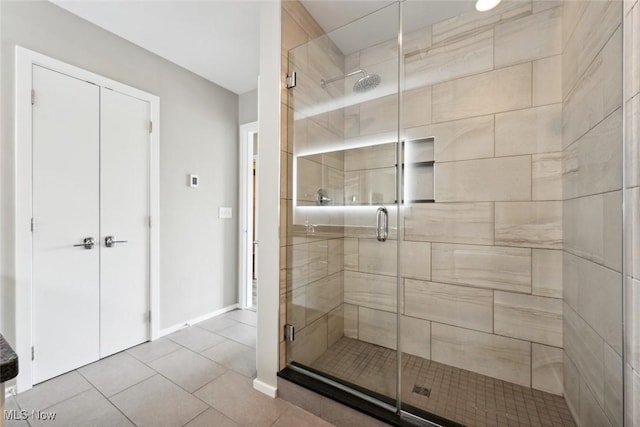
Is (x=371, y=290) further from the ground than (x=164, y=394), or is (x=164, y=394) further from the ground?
(x=371, y=290)

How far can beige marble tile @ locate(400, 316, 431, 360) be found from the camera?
2035 millimetres

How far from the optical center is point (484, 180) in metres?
1.85

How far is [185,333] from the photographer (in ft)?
8.41

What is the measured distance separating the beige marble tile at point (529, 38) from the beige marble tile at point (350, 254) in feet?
5.40

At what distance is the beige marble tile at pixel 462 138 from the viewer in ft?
6.03

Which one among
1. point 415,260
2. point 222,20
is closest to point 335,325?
point 415,260

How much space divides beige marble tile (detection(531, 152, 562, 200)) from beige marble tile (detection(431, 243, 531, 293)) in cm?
38

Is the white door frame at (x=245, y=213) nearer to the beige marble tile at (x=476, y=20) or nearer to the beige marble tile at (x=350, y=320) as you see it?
the beige marble tile at (x=350, y=320)

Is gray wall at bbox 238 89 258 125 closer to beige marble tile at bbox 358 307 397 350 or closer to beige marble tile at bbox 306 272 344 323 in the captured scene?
beige marble tile at bbox 306 272 344 323

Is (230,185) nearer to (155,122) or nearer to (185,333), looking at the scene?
(155,122)

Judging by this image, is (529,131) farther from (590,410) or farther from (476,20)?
(590,410)

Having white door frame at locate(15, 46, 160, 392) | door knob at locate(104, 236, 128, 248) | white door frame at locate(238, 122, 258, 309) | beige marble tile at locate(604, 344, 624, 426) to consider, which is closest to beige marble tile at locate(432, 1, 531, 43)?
beige marble tile at locate(604, 344, 624, 426)

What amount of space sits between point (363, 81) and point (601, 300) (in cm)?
190

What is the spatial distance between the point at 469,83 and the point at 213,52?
2208mm
